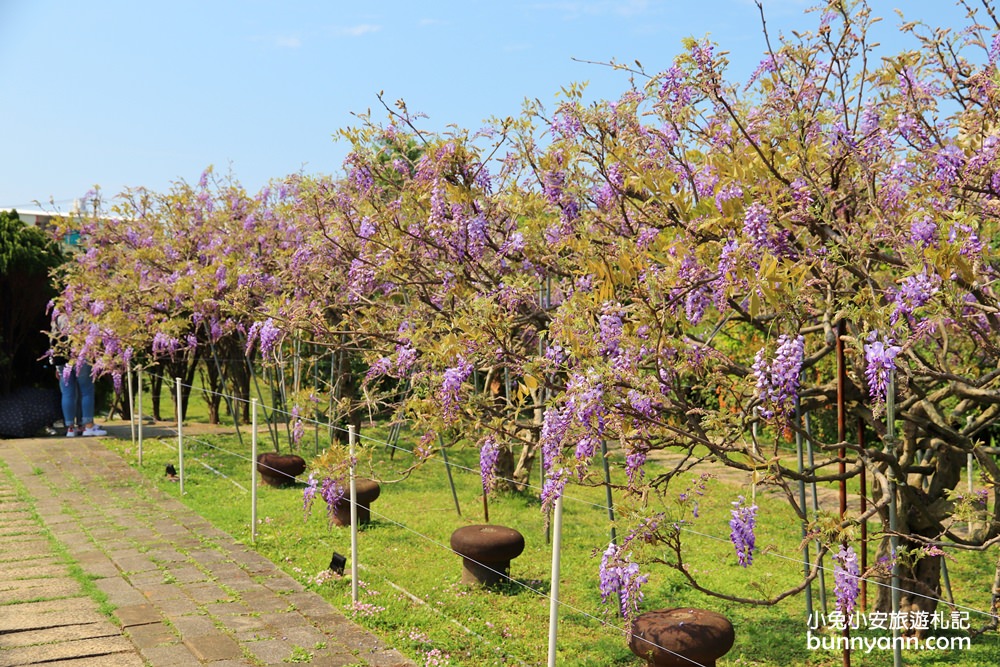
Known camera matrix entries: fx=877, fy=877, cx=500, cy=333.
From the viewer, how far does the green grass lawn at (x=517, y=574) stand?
4.54m

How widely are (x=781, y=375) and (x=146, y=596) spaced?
399 centimetres

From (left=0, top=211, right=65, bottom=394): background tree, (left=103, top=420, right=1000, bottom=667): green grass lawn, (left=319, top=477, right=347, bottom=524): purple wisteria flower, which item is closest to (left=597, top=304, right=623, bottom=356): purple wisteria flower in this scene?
(left=103, top=420, right=1000, bottom=667): green grass lawn

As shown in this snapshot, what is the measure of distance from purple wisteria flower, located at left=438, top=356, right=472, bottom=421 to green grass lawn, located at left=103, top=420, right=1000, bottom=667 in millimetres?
765

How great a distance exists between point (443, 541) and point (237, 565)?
5.12ft

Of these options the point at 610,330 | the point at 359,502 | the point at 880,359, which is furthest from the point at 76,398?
the point at 880,359

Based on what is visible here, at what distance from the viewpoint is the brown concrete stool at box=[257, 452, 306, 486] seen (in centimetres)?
862

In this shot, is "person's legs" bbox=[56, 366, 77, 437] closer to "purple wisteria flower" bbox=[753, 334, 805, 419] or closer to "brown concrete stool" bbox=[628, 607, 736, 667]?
"brown concrete stool" bbox=[628, 607, 736, 667]

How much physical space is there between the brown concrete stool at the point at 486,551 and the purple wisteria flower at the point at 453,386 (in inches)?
40.5

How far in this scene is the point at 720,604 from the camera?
5344 mm

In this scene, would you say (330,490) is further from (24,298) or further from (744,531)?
(24,298)

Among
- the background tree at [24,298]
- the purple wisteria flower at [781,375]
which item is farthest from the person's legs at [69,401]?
the purple wisteria flower at [781,375]

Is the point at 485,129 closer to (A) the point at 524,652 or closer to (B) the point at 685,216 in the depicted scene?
(B) the point at 685,216

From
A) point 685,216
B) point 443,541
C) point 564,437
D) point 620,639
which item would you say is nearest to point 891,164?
point 685,216

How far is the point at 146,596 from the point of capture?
17.2 ft
